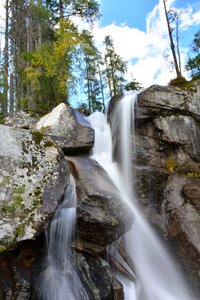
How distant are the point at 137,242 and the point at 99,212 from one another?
1959mm

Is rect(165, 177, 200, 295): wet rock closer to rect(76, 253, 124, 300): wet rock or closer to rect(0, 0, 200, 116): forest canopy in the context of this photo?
rect(76, 253, 124, 300): wet rock

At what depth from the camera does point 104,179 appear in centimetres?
609

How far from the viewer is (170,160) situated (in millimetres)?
8156

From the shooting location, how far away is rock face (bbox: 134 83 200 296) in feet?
21.5

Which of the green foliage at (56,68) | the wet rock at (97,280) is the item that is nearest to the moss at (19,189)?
the wet rock at (97,280)

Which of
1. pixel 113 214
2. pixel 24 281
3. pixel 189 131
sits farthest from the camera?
pixel 189 131

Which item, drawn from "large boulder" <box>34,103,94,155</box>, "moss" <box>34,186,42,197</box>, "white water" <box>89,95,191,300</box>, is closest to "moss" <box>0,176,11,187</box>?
"moss" <box>34,186,42,197</box>

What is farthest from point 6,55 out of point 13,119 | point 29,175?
point 29,175

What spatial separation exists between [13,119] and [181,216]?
6.00 meters

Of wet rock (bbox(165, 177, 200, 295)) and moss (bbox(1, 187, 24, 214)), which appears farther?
wet rock (bbox(165, 177, 200, 295))

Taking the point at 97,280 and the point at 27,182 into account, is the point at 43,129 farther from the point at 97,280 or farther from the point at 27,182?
the point at 97,280

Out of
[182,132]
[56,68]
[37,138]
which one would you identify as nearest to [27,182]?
[37,138]

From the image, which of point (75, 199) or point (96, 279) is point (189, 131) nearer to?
point (75, 199)

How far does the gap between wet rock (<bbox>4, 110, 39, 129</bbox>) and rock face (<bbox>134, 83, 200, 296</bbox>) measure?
351 centimetres
